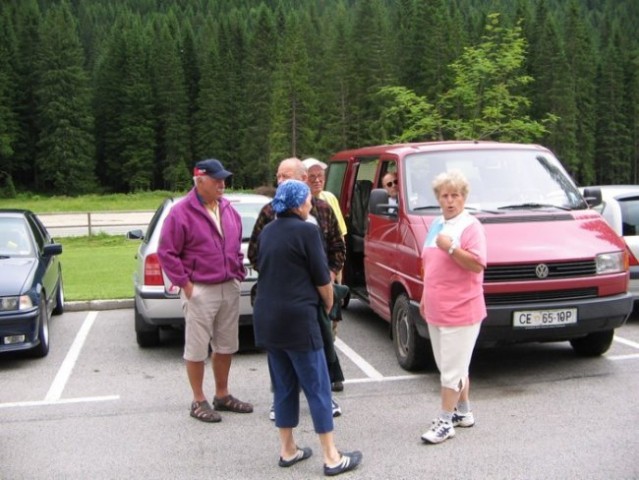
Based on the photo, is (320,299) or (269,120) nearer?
(320,299)

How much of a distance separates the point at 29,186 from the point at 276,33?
33.3 meters

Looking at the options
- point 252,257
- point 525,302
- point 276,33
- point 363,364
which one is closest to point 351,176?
point 363,364

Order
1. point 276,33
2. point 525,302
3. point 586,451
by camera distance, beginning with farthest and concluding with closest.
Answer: point 276,33 → point 525,302 → point 586,451

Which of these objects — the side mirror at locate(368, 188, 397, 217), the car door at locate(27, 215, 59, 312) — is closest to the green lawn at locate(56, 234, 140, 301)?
the car door at locate(27, 215, 59, 312)

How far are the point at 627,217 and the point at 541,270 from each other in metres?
3.34

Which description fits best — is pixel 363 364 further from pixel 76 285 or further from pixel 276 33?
pixel 276 33

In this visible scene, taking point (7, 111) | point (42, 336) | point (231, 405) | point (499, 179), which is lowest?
point (231, 405)

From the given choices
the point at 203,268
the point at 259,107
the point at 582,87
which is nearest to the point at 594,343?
the point at 203,268

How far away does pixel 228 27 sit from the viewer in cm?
8869

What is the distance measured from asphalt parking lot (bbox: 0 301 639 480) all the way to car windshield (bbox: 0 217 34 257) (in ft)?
4.41

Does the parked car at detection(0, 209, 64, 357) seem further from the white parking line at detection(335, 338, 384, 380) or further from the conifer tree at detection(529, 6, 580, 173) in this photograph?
the conifer tree at detection(529, 6, 580, 173)

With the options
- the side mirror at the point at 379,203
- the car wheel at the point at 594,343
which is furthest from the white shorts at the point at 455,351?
the car wheel at the point at 594,343

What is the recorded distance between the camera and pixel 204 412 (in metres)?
5.26

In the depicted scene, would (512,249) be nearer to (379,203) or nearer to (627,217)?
(379,203)
